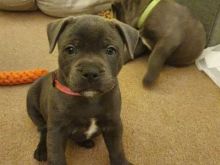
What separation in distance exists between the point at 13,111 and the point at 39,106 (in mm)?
294

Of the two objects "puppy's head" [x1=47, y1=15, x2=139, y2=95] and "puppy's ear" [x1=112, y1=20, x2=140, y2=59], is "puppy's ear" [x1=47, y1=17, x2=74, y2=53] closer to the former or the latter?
"puppy's head" [x1=47, y1=15, x2=139, y2=95]

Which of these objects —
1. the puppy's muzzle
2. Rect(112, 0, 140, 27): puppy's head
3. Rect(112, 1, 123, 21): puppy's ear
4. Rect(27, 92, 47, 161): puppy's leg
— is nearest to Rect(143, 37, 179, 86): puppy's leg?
Rect(112, 0, 140, 27): puppy's head

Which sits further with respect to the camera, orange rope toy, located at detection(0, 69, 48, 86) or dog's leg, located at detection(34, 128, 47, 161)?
orange rope toy, located at detection(0, 69, 48, 86)

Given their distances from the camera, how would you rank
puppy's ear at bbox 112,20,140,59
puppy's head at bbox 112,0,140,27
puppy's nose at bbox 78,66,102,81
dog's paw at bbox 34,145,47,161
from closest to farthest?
puppy's nose at bbox 78,66,102,81, puppy's ear at bbox 112,20,140,59, dog's paw at bbox 34,145,47,161, puppy's head at bbox 112,0,140,27

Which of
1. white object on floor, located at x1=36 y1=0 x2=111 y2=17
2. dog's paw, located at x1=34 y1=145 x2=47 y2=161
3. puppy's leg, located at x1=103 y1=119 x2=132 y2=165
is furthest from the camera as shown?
white object on floor, located at x1=36 y1=0 x2=111 y2=17

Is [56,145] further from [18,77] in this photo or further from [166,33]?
[166,33]

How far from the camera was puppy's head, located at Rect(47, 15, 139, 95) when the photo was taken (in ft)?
3.59

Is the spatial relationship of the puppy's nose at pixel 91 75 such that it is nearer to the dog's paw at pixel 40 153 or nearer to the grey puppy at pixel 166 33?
the dog's paw at pixel 40 153

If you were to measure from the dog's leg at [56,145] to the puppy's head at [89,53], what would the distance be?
0.19 meters

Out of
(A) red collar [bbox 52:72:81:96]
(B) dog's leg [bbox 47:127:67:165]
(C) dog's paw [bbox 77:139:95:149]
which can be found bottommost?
(C) dog's paw [bbox 77:139:95:149]

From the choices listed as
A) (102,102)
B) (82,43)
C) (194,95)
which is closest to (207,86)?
(194,95)

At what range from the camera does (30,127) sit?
1618mm

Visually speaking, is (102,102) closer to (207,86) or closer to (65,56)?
(65,56)

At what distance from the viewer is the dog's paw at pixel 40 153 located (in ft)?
4.72
